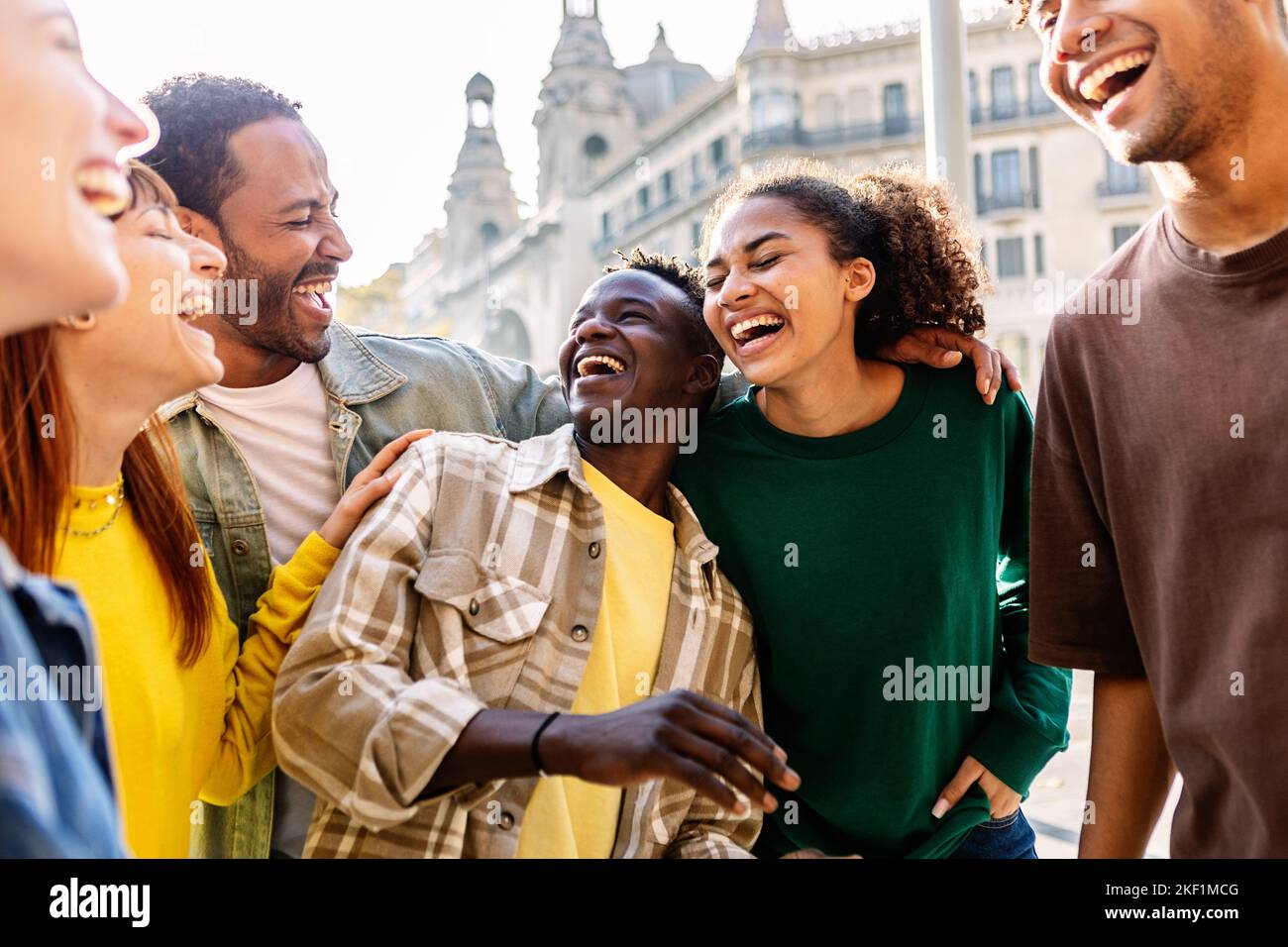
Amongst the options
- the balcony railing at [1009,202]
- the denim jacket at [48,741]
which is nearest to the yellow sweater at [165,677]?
the denim jacket at [48,741]

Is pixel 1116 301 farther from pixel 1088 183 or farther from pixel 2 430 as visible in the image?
pixel 1088 183

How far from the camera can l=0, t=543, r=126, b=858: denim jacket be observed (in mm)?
1244

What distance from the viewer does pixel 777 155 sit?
4391 cm

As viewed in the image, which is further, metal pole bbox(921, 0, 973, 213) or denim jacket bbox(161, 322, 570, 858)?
metal pole bbox(921, 0, 973, 213)

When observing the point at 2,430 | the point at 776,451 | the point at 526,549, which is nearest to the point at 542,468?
the point at 526,549

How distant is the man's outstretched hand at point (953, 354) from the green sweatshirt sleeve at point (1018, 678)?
0.33 feet

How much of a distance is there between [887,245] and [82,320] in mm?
2638

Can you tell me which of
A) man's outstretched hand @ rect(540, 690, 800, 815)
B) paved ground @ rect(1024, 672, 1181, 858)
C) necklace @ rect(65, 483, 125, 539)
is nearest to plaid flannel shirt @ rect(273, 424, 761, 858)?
man's outstretched hand @ rect(540, 690, 800, 815)

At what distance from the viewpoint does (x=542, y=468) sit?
3.38m

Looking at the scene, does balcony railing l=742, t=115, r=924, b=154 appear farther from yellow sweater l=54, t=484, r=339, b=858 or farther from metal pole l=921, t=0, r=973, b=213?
yellow sweater l=54, t=484, r=339, b=858

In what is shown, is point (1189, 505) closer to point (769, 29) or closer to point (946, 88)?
point (946, 88)

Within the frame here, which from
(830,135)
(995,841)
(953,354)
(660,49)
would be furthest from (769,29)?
(995,841)

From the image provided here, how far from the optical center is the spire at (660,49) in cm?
6706

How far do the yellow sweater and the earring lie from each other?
1.24ft
